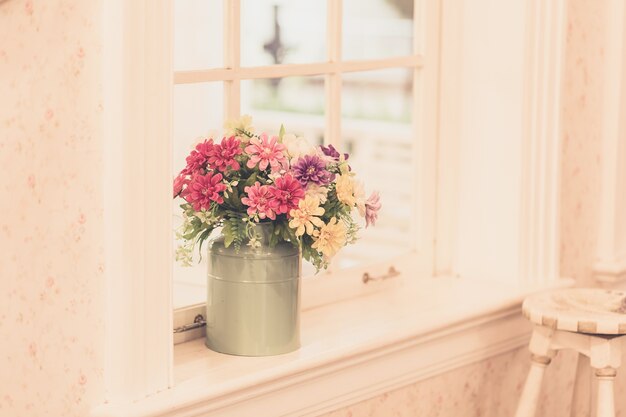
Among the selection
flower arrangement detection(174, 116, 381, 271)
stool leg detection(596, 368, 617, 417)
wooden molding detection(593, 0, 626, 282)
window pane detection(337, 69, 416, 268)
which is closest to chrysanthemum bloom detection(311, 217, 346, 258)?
flower arrangement detection(174, 116, 381, 271)

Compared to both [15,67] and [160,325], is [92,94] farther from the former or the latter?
[160,325]

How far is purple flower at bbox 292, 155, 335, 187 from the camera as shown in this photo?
201 centimetres

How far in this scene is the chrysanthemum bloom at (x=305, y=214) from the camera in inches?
77.5

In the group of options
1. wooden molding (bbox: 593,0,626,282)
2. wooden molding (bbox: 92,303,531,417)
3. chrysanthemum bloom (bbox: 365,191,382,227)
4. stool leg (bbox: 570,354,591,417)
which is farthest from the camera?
wooden molding (bbox: 593,0,626,282)

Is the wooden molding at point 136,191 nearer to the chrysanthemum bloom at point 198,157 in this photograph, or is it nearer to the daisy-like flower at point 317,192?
the chrysanthemum bloom at point 198,157

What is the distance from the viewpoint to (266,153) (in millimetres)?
1994

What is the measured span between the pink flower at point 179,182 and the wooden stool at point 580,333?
0.86 metres

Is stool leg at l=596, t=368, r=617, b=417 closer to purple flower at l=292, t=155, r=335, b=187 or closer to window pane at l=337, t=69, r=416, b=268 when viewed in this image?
purple flower at l=292, t=155, r=335, b=187

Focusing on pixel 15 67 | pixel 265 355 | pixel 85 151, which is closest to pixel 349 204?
pixel 265 355

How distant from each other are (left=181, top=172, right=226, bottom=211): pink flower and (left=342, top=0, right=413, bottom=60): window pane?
724mm

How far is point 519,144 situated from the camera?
8.73 ft

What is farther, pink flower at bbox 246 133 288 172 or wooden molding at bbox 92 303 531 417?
pink flower at bbox 246 133 288 172

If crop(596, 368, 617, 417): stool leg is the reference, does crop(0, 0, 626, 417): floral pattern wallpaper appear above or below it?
above

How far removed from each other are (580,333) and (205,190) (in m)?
0.90
